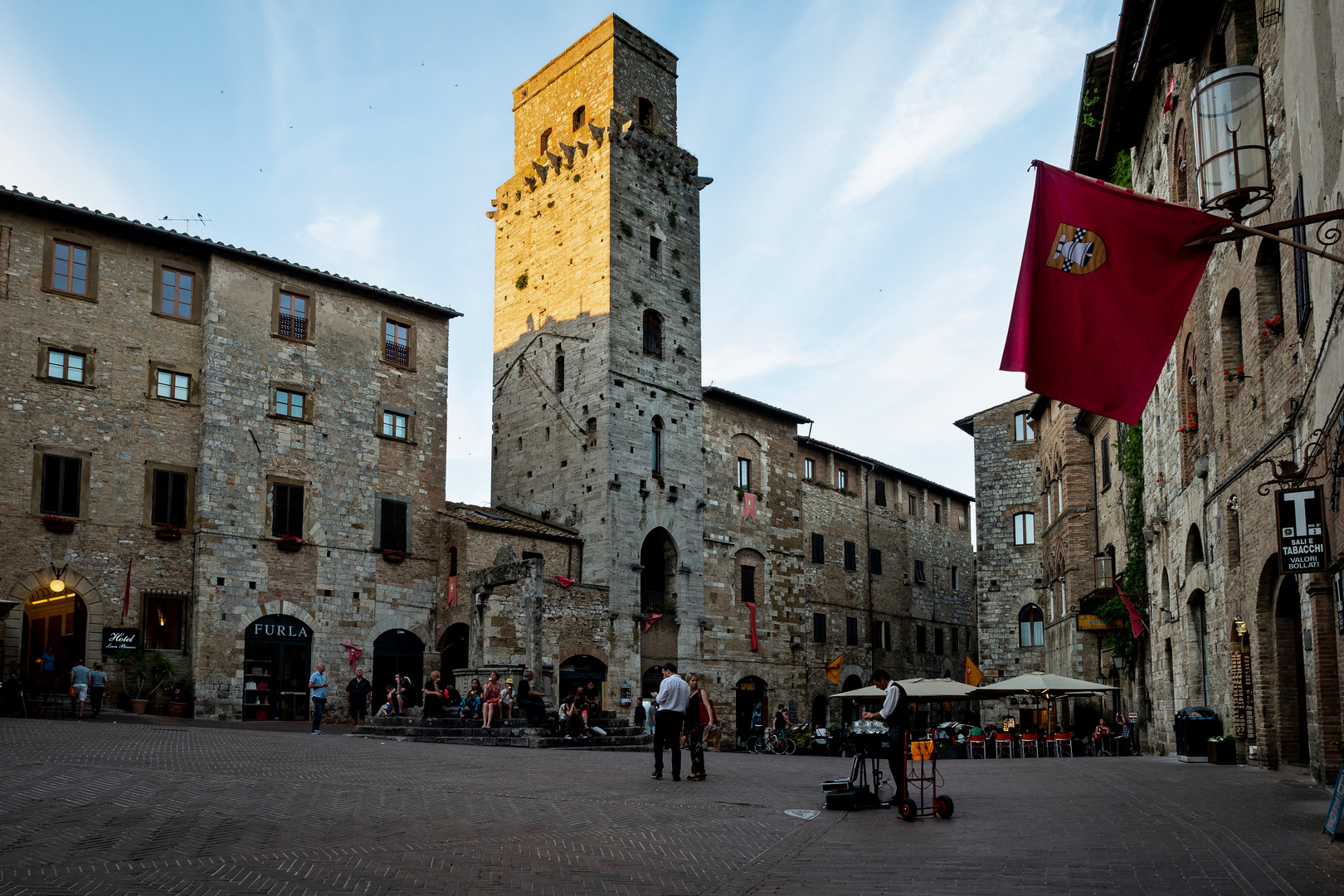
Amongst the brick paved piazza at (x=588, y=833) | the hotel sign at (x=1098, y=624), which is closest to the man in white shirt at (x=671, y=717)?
the brick paved piazza at (x=588, y=833)

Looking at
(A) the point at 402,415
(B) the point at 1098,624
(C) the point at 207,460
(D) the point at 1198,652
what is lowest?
(D) the point at 1198,652

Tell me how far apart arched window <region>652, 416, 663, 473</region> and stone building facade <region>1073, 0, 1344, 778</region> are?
54.6 ft

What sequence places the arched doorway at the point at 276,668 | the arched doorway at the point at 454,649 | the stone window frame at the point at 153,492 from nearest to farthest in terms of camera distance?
the stone window frame at the point at 153,492 < the arched doorway at the point at 276,668 < the arched doorway at the point at 454,649

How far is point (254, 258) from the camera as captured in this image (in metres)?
30.2

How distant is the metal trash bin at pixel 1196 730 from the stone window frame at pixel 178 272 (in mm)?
24163

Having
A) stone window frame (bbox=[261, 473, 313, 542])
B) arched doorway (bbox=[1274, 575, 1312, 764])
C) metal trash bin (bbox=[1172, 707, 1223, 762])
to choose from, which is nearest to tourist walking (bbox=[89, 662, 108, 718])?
stone window frame (bbox=[261, 473, 313, 542])

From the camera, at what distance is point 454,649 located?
33.0 metres

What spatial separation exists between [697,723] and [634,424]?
2093cm

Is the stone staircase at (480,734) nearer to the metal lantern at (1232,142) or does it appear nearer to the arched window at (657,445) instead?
the arched window at (657,445)

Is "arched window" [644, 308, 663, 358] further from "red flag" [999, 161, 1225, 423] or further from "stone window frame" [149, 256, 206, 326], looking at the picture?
"red flag" [999, 161, 1225, 423]

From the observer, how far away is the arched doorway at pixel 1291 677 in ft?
47.9

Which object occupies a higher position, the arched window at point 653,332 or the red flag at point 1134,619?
the arched window at point 653,332

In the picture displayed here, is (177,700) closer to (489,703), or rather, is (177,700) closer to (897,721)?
(489,703)

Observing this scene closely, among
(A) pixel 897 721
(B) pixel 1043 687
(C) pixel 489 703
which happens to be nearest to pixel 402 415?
(C) pixel 489 703
